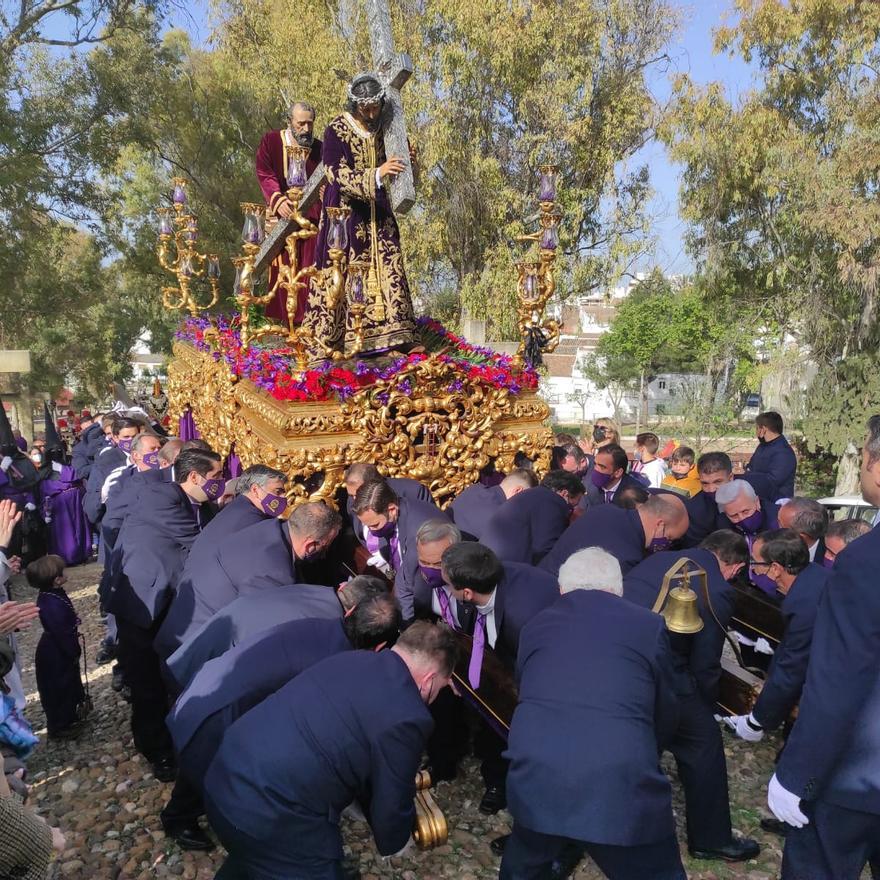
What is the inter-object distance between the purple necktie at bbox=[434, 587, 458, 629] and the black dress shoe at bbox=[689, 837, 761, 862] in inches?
64.0

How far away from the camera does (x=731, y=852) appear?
130 inches

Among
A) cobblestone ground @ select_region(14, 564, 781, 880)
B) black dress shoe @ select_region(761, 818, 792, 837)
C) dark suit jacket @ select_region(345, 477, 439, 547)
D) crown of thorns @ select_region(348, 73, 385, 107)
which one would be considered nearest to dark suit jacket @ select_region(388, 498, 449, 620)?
dark suit jacket @ select_region(345, 477, 439, 547)

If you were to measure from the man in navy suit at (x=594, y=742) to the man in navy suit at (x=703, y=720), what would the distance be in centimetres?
60

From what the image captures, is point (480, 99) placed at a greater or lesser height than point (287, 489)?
greater

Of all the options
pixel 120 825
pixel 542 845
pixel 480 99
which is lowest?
pixel 120 825

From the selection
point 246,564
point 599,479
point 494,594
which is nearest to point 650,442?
point 599,479

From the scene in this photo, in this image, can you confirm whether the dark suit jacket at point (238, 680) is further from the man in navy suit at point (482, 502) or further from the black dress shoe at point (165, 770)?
the man in navy suit at point (482, 502)

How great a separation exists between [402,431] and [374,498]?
125cm

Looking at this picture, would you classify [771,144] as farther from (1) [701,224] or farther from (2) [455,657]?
(2) [455,657]

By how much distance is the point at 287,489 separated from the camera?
493 centimetres

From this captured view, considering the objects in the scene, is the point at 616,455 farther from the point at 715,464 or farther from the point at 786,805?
the point at 786,805

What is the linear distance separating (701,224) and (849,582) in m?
16.3

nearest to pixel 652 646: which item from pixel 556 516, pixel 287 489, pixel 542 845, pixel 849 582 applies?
pixel 849 582

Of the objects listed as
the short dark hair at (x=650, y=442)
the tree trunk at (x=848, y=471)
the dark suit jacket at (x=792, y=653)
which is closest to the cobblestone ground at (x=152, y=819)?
the dark suit jacket at (x=792, y=653)
